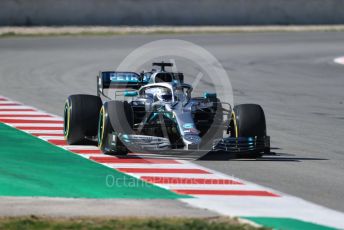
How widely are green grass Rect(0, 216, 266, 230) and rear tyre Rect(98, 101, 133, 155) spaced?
4.26 metres

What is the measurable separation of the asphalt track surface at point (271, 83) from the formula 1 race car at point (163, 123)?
34 centimetres

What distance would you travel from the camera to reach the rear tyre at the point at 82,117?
1470 centimetres

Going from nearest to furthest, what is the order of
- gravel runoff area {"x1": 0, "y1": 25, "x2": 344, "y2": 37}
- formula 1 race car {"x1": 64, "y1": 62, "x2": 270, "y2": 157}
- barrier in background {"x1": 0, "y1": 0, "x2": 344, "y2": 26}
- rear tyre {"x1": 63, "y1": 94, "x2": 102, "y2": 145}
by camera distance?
formula 1 race car {"x1": 64, "y1": 62, "x2": 270, "y2": 157}, rear tyre {"x1": 63, "y1": 94, "x2": 102, "y2": 145}, gravel runoff area {"x1": 0, "y1": 25, "x2": 344, "y2": 37}, barrier in background {"x1": 0, "y1": 0, "x2": 344, "y2": 26}

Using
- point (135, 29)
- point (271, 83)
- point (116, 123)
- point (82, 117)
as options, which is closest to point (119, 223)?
point (116, 123)

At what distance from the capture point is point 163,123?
45.9 ft

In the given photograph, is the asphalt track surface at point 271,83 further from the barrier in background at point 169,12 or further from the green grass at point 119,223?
the barrier in background at point 169,12

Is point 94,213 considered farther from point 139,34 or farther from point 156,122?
point 139,34

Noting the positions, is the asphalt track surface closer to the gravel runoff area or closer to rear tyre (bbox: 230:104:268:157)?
rear tyre (bbox: 230:104:268:157)

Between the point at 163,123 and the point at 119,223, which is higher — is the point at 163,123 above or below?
above

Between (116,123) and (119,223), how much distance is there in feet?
15.1

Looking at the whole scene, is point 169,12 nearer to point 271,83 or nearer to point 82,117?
point 271,83

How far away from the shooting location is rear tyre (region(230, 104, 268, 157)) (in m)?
13.9

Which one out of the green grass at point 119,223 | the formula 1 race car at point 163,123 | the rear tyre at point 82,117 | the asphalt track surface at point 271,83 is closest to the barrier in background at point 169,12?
the asphalt track surface at point 271,83

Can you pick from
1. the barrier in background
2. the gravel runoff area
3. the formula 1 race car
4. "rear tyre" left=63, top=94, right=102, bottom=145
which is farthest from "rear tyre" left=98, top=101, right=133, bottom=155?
the barrier in background
